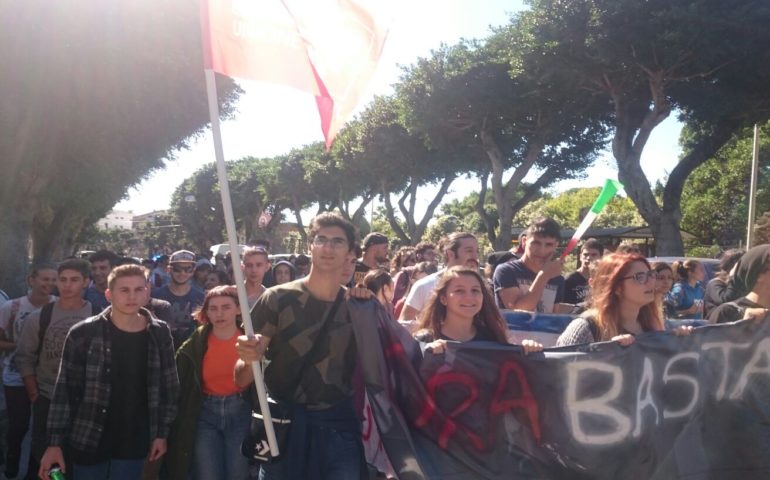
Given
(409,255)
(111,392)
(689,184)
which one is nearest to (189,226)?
(689,184)

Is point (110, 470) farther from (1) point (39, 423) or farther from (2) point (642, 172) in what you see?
(2) point (642, 172)

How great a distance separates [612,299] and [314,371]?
1.76m

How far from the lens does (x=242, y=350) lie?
2.88m

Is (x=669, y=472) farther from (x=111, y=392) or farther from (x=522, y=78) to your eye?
(x=522, y=78)

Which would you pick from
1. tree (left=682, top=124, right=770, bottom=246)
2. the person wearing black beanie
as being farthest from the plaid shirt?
tree (left=682, top=124, right=770, bottom=246)

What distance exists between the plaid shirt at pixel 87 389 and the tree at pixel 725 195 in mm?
31634

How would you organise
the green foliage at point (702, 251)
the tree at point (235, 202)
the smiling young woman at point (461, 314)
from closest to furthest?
the smiling young woman at point (461, 314) → the green foliage at point (702, 251) → the tree at point (235, 202)

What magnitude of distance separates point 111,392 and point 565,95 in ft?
67.4

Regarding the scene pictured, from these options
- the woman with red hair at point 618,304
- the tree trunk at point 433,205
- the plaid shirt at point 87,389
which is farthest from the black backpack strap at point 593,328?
the tree trunk at point 433,205

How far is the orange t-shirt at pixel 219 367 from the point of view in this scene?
13.3 ft

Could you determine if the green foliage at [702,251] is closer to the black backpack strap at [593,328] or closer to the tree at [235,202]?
the tree at [235,202]

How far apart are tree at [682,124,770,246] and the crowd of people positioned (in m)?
30.2

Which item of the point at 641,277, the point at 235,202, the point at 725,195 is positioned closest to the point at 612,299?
the point at 641,277

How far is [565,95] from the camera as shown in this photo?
72.3 ft
